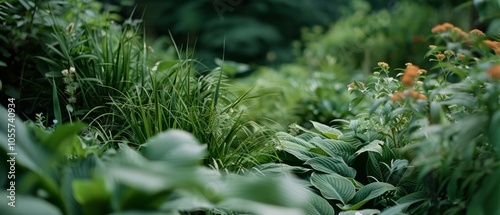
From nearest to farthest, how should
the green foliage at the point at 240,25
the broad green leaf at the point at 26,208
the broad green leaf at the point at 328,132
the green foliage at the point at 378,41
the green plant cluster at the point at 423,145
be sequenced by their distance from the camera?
the broad green leaf at the point at 26,208 → the green plant cluster at the point at 423,145 → the broad green leaf at the point at 328,132 → the green foliage at the point at 378,41 → the green foliage at the point at 240,25

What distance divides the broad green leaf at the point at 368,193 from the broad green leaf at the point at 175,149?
34.2 inches

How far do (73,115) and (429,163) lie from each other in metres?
1.75

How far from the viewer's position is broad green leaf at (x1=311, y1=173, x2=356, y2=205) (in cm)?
228

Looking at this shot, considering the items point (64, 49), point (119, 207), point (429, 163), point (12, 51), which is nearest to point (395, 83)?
point (429, 163)

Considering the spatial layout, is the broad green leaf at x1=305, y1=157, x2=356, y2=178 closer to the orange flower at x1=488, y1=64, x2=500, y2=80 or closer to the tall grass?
the tall grass

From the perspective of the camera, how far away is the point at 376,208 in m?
2.32

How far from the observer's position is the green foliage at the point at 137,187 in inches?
52.4

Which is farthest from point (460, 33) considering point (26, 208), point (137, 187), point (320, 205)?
point (26, 208)

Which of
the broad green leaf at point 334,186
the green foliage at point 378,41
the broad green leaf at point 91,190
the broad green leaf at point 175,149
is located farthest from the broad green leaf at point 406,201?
the green foliage at point 378,41

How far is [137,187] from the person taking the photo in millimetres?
1324

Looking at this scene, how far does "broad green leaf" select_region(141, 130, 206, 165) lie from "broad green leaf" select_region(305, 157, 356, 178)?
3.19 ft

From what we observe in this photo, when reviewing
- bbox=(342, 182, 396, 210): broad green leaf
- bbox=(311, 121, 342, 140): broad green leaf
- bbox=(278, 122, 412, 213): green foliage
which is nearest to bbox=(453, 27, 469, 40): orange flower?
bbox=(278, 122, 412, 213): green foliage

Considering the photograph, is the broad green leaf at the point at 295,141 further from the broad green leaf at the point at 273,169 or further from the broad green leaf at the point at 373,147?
the broad green leaf at the point at 373,147

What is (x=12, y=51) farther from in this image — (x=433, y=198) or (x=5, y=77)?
(x=433, y=198)
